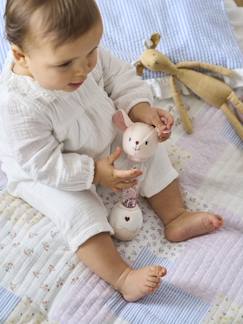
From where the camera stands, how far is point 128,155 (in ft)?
3.54

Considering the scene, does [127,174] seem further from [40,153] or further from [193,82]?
[193,82]

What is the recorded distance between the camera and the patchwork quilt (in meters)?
1.00

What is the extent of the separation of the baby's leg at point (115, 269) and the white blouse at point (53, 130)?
10 centimetres

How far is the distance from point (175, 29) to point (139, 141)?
48cm

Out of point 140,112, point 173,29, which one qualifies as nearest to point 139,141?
point 140,112

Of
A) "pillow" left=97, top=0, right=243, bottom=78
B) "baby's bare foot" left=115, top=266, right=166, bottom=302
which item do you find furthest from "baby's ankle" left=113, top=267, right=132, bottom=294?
"pillow" left=97, top=0, right=243, bottom=78

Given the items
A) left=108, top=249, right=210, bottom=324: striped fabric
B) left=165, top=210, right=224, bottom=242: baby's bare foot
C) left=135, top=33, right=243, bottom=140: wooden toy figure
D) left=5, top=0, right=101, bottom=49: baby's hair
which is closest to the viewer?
left=5, top=0, right=101, bottom=49: baby's hair

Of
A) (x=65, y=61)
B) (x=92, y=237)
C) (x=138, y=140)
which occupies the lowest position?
(x=92, y=237)

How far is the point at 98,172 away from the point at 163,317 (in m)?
0.27

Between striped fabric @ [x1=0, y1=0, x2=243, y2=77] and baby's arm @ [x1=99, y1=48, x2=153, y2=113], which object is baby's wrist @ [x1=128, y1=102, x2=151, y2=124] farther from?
striped fabric @ [x1=0, y1=0, x2=243, y2=77]

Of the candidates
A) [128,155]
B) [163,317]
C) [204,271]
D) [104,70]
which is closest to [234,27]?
[104,70]

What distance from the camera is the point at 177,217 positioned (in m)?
1.13

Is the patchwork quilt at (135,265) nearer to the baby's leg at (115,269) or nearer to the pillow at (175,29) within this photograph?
the baby's leg at (115,269)

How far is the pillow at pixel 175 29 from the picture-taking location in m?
1.37
